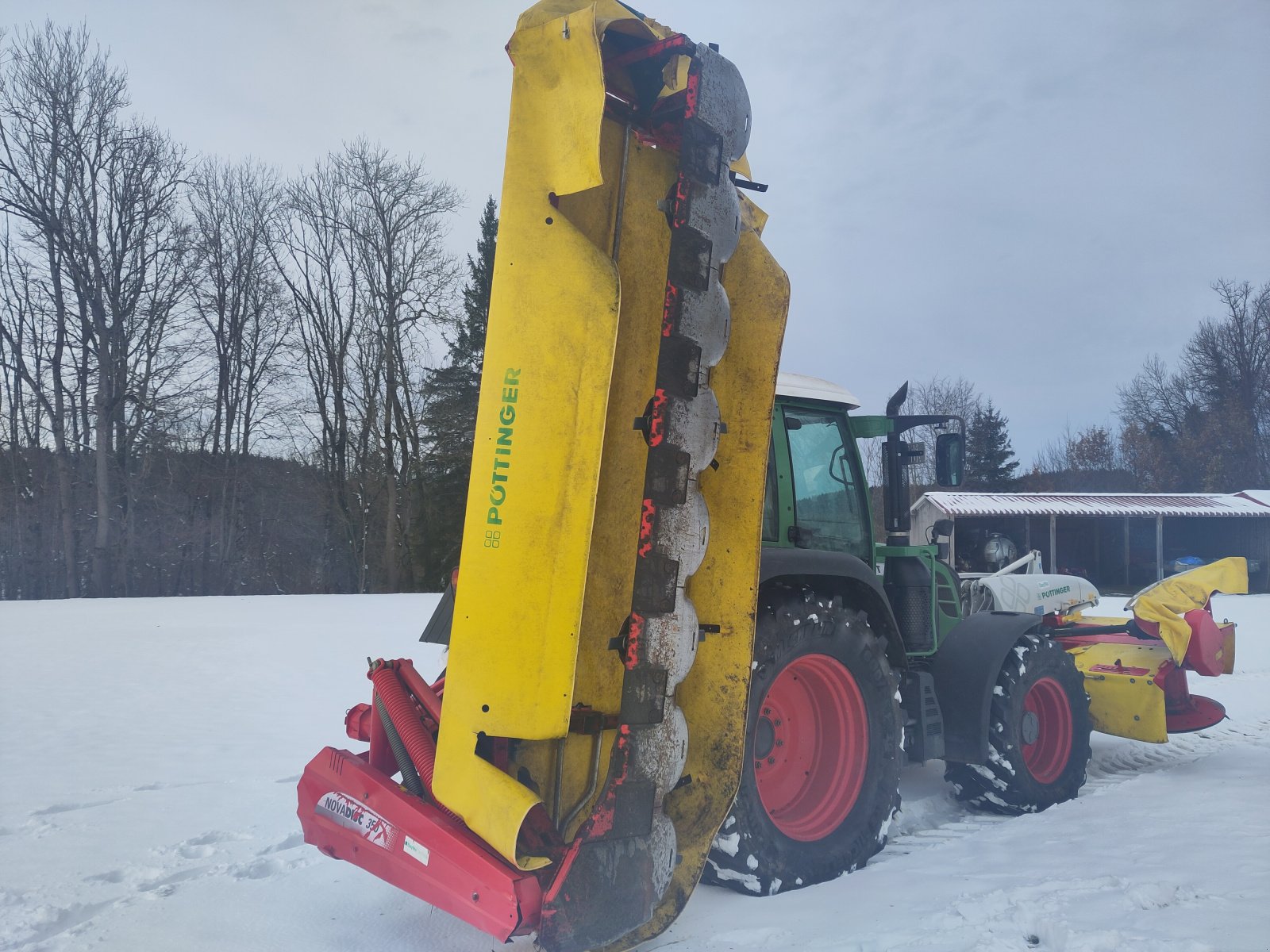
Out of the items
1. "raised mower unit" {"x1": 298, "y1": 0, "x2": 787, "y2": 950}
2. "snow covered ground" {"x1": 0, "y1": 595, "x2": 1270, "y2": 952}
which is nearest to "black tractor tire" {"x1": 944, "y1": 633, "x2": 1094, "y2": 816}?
"snow covered ground" {"x1": 0, "y1": 595, "x2": 1270, "y2": 952}

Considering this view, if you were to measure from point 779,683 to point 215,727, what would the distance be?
4430 mm

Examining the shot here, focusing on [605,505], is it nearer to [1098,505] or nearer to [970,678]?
[970,678]

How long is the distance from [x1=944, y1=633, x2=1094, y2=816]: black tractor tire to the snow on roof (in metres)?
19.9

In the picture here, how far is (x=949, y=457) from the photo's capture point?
4484 mm

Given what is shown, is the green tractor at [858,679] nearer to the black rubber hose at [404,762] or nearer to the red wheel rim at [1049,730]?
the red wheel rim at [1049,730]

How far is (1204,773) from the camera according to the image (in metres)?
4.93

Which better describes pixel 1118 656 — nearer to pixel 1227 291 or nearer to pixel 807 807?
pixel 807 807

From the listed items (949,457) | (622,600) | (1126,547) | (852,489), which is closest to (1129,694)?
(949,457)

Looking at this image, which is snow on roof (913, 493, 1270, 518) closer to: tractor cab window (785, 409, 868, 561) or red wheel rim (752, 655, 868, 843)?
tractor cab window (785, 409, 868, 561)

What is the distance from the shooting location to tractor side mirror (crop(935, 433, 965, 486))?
446 cm

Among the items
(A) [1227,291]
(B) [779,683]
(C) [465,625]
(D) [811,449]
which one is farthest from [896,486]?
(A) [1227,291]

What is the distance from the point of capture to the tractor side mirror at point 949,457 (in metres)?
4.46

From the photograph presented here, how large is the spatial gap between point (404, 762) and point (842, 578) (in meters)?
1.97

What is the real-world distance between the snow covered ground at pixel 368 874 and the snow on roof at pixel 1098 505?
18.5 meters
